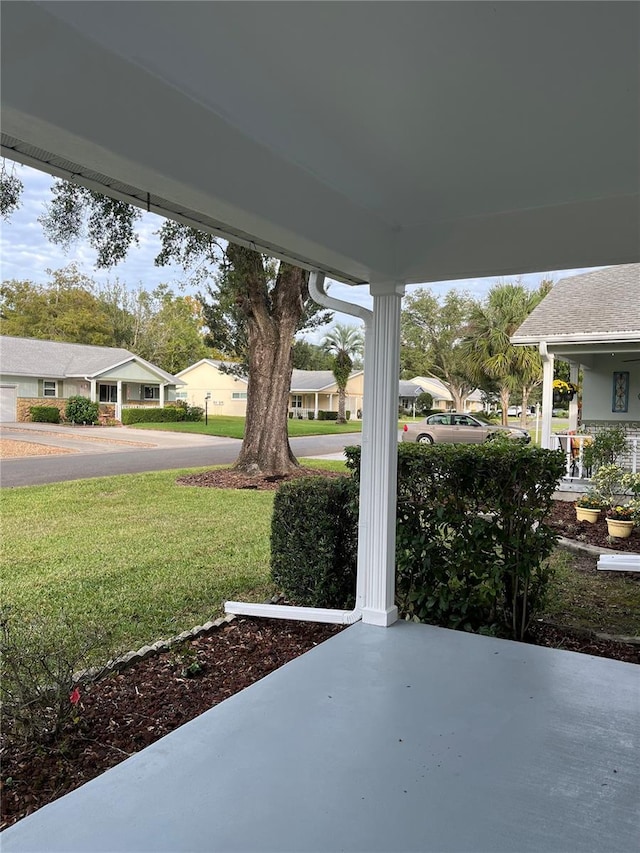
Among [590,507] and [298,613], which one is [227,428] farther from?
[298,613]

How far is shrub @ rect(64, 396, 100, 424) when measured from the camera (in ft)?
62.6

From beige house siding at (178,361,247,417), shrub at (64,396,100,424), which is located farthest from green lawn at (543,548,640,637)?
beige house siding at (178,361,247,417)

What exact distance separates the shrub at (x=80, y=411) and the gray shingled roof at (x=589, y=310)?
590 inches

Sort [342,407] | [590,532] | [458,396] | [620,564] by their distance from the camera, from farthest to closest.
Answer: [342,407] < [458,396] < [590,532] < [620,564]

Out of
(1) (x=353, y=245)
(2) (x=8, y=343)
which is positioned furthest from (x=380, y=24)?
(2) (x=8, y=343)

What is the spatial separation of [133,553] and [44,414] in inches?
575

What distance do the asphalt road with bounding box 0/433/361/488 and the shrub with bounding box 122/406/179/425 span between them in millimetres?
5846

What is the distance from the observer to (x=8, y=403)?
62.0 feet

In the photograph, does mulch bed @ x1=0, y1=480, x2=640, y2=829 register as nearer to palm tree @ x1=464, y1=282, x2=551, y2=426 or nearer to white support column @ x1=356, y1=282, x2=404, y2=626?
white support column @ x1=356, y1=282, x2=404, y2=626

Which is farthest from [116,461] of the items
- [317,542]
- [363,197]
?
[363,197]

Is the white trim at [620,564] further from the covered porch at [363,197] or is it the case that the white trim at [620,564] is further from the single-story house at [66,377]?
the single-story house at [66,377]

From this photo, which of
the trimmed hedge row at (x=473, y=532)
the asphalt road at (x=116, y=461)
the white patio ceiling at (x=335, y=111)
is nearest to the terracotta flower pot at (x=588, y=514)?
the trimmed hedge row at (x=473, y=532)

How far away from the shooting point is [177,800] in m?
1.84

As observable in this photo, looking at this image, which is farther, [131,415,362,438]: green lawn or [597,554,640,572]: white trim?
[131,415,362,438]: green lawn
